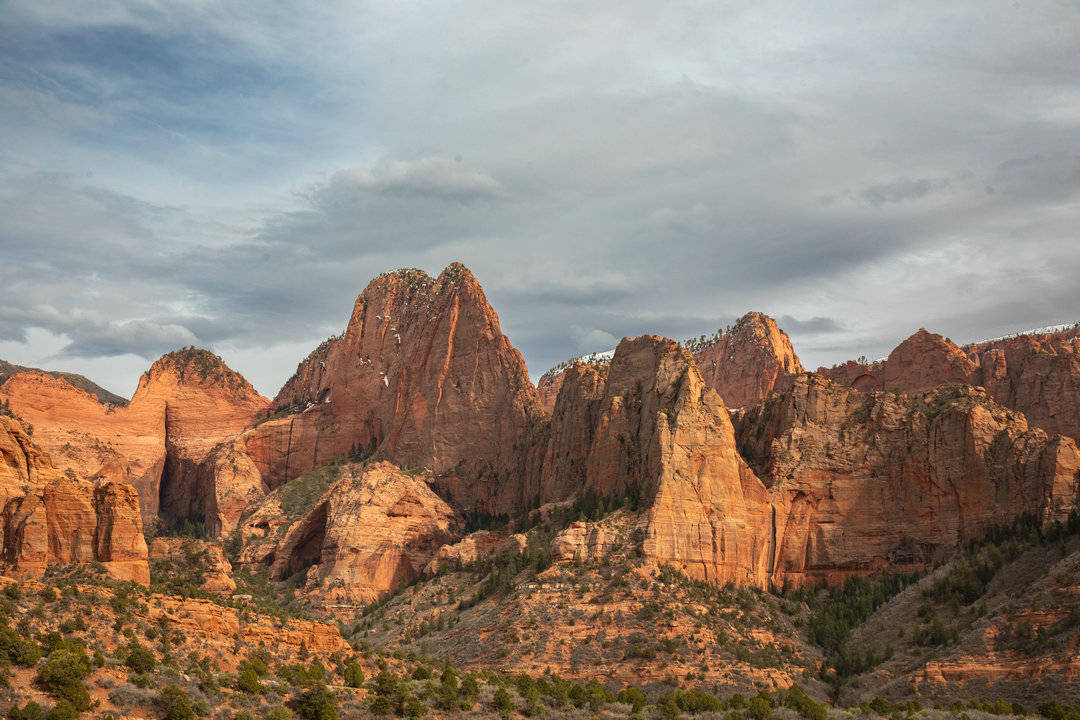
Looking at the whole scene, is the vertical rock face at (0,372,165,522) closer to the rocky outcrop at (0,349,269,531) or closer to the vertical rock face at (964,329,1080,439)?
the rocky outcrop at (0,349,269,531)

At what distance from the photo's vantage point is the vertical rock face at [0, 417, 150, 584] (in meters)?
74.9

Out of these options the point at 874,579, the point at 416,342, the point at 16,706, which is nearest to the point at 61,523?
the point at 16,706

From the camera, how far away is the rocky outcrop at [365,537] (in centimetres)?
14088

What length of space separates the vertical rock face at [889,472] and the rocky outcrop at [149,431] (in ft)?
262

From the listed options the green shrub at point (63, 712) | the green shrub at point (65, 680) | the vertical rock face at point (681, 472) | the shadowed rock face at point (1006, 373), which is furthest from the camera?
the shadowed rock face at point (1006, 373)

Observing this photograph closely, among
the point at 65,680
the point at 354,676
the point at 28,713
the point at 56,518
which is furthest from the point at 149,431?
the point at 28,713

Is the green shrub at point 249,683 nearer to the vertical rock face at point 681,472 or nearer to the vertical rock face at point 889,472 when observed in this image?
the vertical rock face at point 681,472

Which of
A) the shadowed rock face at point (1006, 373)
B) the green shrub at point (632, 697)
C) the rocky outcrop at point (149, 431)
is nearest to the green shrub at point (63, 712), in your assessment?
the green shrub at point (632, 697)

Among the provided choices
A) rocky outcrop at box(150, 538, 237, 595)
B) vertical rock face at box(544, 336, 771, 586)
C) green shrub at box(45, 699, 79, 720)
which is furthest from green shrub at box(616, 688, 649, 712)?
green shrub at box(45, 699, 79, 720)

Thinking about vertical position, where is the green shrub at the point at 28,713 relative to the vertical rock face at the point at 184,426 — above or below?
below

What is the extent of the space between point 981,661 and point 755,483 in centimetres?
3836

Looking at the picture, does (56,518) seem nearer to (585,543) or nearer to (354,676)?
(354,676)

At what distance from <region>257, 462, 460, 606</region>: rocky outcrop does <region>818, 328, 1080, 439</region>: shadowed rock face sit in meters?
63.0

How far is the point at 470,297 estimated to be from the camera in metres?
178
